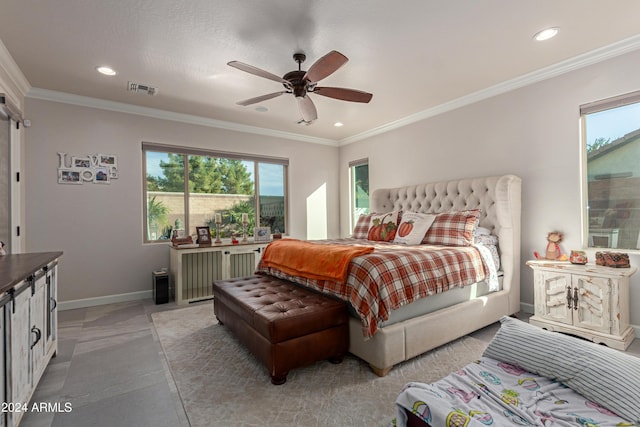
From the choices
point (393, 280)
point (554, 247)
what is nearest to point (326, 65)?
point (393, 280)

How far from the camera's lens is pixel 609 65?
2.80 m

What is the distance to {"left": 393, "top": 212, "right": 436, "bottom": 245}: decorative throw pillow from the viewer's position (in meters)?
3.42

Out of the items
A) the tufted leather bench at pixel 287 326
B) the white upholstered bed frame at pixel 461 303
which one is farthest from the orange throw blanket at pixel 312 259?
the white upholstered bed frame at pixel 461 303

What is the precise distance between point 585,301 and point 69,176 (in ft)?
18.5

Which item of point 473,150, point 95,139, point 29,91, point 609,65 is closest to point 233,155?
point 95,139

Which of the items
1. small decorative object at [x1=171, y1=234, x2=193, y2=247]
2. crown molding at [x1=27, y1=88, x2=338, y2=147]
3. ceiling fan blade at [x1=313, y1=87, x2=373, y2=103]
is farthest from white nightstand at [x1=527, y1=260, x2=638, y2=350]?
crown molding at [x1=27, y1=88, x2=338, y2=147]

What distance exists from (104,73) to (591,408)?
14.5 ft

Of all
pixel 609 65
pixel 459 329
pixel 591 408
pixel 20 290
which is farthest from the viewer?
pixel 609 65

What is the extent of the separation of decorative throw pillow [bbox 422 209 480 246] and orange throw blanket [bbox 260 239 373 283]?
3.81ft

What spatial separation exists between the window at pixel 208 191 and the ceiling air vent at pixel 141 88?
876 millimetres

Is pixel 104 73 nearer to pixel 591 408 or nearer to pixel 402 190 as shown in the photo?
pixel 402 190

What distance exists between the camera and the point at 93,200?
386cm

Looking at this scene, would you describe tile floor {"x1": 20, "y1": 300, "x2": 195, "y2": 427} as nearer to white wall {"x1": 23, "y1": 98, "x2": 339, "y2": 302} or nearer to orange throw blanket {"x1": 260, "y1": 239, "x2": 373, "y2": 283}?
white wall {"x1": 23, "y1": 98, "x2": 339, "y2": 302}

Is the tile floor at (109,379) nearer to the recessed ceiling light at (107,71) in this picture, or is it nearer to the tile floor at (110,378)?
the tile floor at (110,378)
